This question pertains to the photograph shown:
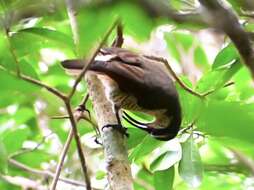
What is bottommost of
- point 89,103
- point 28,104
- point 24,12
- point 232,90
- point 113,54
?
point 28,104

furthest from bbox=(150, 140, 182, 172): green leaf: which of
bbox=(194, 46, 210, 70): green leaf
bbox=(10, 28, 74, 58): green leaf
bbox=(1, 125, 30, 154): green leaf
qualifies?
bbox=(194, 46, 210, 70): green leaf

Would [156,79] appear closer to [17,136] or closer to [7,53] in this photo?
[7,53]

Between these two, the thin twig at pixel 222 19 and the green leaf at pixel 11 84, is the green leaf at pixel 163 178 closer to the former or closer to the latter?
the green leaf at pixel 11 84

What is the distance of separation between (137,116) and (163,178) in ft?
0.77

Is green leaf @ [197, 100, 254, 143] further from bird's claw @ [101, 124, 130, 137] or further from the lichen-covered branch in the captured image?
bird's claw @ [101, 124, 130, 137]

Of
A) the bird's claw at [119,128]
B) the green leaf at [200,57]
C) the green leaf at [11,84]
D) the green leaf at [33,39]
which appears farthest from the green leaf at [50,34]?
the green leaf at [200,57]

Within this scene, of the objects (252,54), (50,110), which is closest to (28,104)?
(50,110)

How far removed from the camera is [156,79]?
4.58 feet

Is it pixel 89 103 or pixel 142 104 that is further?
pixel 89 103

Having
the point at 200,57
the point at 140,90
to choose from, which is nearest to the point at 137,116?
the point at 140,90

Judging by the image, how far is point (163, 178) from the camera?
130 cm

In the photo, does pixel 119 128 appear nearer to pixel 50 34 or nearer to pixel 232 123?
pixel 50 34

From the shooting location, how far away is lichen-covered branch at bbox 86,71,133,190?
1.12 metres

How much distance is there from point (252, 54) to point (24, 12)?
0.95ft
